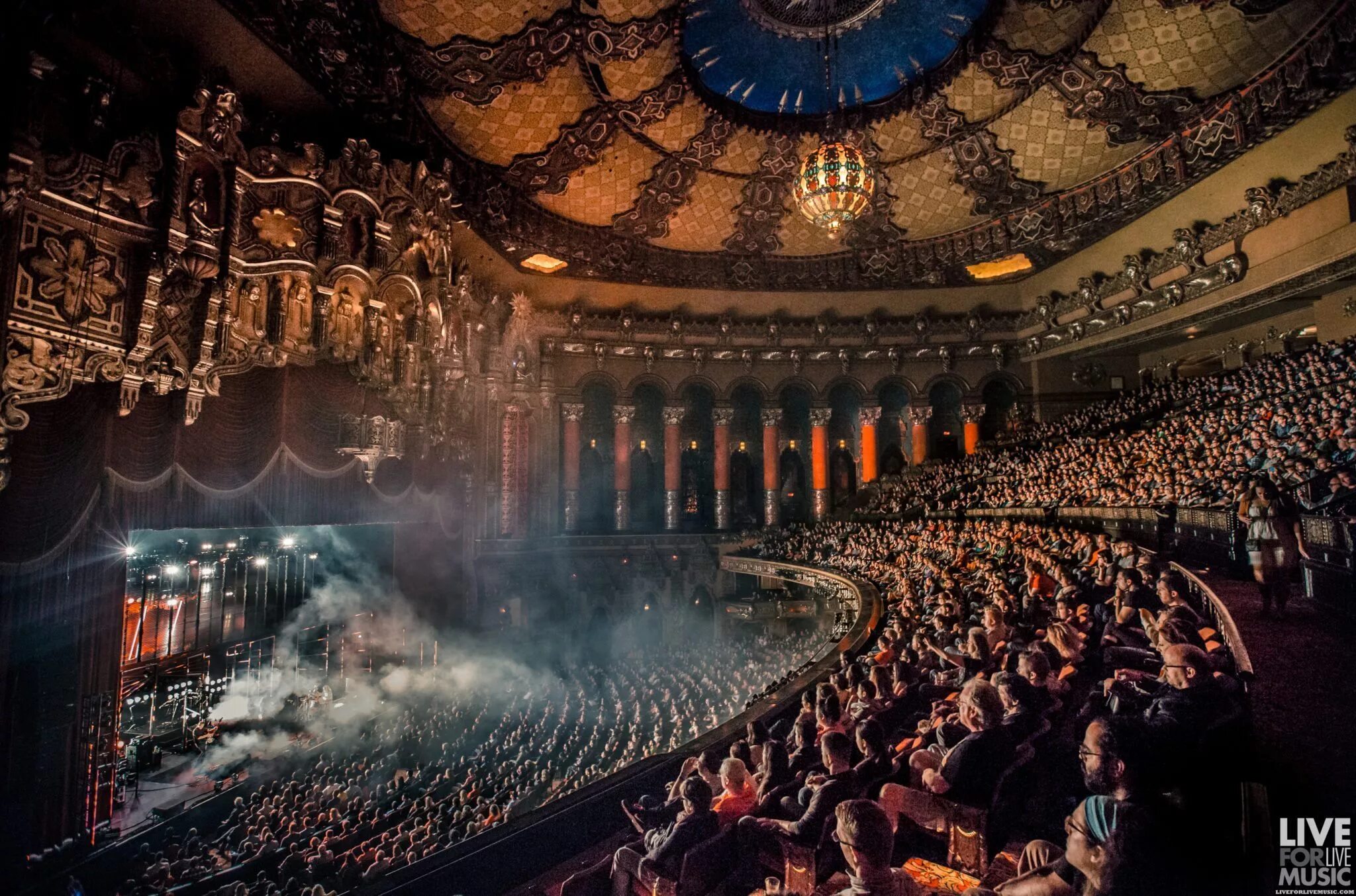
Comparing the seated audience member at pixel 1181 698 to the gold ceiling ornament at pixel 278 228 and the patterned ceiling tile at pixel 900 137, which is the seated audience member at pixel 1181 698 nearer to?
the gold ceiling ornament at pixel 278 228

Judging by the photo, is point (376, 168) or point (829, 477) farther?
point (829, 477)

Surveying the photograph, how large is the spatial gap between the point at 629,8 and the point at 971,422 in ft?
55.2

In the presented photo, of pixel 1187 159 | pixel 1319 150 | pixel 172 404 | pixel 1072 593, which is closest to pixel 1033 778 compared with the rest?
pixel 1072 593

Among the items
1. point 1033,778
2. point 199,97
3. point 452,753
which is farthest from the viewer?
point 452,753

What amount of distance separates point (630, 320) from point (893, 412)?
10.4 metres

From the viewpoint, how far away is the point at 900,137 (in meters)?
14.7

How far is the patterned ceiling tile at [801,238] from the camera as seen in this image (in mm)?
17797

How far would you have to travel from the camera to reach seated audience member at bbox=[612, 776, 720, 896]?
2.79 metres

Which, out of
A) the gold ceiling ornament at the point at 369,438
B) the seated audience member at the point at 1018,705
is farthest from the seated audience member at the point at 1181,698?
the gold ceiling ornament at the point at 369,438

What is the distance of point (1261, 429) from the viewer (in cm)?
930

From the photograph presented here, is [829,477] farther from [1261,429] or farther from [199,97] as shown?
[199,97]

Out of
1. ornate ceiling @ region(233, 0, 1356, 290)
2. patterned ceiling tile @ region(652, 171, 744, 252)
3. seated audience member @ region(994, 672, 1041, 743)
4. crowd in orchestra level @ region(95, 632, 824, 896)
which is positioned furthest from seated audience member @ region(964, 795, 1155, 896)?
patterned ceiling tile @ region(652, 171, 744, 252)

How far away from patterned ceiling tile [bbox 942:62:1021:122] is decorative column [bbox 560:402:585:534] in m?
13.2

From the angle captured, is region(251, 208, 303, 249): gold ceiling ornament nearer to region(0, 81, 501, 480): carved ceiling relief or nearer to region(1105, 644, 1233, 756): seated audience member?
region(0, 81, 501, 480): carved ceiling relief
